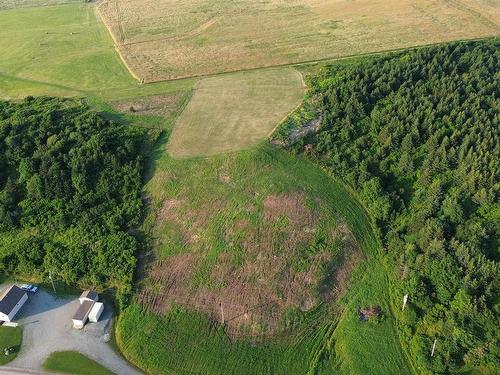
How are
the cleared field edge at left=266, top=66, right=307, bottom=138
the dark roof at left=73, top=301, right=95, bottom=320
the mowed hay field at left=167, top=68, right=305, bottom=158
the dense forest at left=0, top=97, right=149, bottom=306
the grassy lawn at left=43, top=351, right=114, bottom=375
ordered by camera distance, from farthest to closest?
the cleared field edge at left=266, top=66, right=307, bottom=138
the mowed hay field at left=167, top=68, right=305, bottom=158
the dense forest at left=0, top=97, right=149, bottom=306
the dark roof at left=73, top=301, right=95, bottom=320
the grassy lawn at left=43, top=351, right=114, bottom=375

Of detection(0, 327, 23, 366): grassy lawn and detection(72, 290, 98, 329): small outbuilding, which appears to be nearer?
detection(0, 327, 23, 366): grassy lawn

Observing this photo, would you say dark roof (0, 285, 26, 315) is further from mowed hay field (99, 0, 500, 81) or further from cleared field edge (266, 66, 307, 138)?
mowed hay field (99, 0, 500, 81)

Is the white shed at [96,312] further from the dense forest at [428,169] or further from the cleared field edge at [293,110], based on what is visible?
the cleared field edge at [293,110]

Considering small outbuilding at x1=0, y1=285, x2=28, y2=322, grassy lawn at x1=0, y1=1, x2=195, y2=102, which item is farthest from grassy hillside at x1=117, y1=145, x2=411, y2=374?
grassy lawn at x1=0, y1=1, x2=195, y2=102

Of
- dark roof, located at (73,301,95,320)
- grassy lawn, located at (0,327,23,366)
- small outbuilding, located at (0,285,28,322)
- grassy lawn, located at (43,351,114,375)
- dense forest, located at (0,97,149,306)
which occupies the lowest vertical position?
grassy lawn, located at (43,351,114,375)

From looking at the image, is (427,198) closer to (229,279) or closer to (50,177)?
(229,279)

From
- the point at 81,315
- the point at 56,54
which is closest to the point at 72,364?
the point at 81,315

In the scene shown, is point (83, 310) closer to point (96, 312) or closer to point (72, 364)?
point (96, 312)
